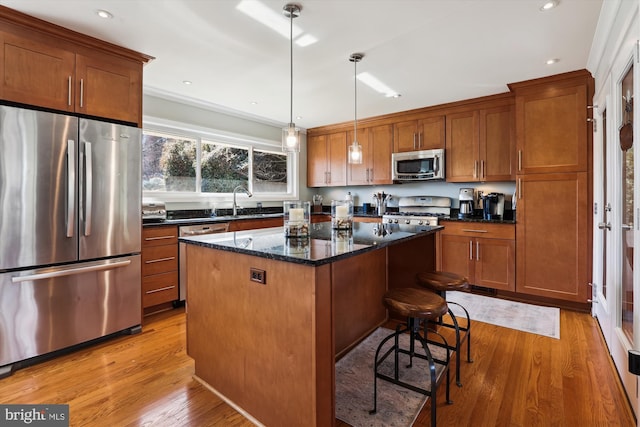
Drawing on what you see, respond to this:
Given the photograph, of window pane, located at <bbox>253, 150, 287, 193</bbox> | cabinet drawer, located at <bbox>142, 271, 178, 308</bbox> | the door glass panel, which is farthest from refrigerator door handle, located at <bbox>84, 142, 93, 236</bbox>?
Answer: the door glass panel

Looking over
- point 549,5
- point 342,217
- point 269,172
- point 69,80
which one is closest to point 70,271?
point 69,80

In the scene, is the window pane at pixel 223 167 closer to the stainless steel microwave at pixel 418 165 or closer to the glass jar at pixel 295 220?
the stainless steel microwave at pixel 418 165

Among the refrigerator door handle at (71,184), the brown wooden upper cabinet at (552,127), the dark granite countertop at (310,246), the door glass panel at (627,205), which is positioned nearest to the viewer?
the dark granite countertop at (310,246)

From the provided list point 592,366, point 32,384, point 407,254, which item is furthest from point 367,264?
point 32,384

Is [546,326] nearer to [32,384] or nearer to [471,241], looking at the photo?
[471,241]

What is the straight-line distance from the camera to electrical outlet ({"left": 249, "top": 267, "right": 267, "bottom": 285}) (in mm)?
1488

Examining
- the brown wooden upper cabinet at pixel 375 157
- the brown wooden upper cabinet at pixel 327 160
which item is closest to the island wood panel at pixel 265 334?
the brown wooden upper cabinet at pixel 375 157

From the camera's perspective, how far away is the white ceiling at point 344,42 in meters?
2.05

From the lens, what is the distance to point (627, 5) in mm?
1704

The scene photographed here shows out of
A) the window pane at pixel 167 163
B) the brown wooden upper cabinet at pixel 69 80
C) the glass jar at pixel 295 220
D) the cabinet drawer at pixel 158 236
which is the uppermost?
the brown wooden upper cabinet at pixel 69 80

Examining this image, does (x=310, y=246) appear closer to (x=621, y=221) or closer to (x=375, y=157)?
(x=621, y=221)

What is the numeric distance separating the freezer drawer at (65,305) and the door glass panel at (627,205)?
3.51 meters

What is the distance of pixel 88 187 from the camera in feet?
7.69

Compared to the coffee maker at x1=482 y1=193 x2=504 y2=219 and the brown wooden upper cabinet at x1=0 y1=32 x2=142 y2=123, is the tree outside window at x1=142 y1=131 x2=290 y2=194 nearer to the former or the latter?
the brown wooden upper cabinet at x1=0 y1=32 x2=142 y2=123
